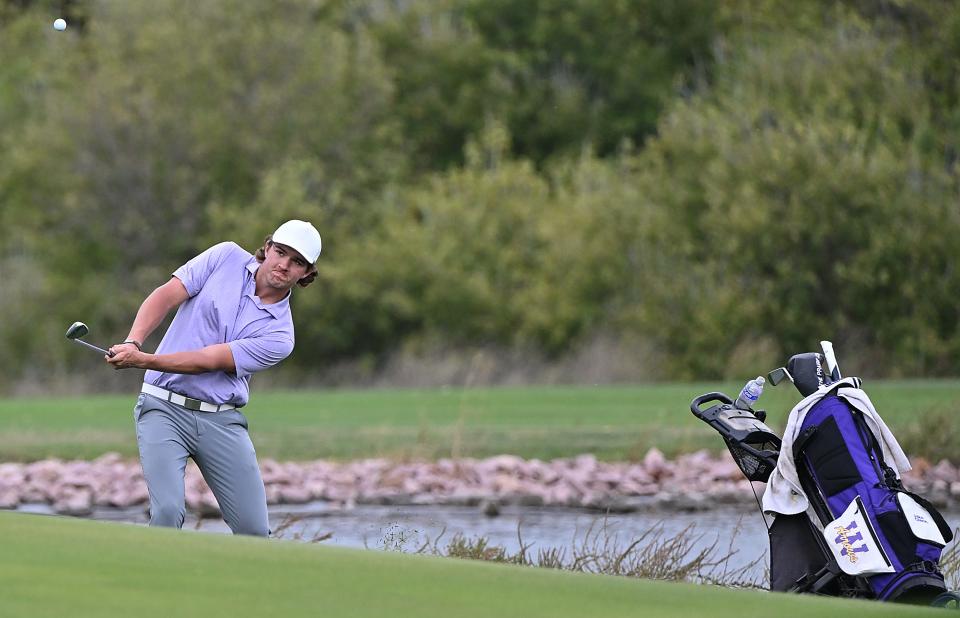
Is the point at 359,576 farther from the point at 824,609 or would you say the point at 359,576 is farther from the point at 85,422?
the point at 85,422

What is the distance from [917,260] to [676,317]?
13.0ft

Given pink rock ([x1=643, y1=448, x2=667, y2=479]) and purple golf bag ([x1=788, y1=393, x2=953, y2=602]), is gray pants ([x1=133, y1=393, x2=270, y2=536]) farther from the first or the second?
pink rock ([x1=643, y1=448, x2=667, y2=479])

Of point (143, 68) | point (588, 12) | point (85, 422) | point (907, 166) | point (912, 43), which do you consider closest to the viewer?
point (85, 422)

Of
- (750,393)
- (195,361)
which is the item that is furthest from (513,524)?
(195,361)

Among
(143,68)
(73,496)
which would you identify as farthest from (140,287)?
(73,496)

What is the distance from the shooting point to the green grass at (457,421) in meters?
18.0

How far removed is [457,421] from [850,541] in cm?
1407

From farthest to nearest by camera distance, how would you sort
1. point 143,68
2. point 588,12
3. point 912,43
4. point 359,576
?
point 588,12, point 143,68, point 912,43, point 359,576

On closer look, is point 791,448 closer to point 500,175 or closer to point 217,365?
point 217,365

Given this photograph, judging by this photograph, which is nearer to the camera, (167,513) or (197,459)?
(167,513)

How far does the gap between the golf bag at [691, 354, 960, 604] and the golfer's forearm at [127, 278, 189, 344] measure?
2392 millimetres

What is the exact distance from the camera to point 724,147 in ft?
98.3

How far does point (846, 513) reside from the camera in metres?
7.05

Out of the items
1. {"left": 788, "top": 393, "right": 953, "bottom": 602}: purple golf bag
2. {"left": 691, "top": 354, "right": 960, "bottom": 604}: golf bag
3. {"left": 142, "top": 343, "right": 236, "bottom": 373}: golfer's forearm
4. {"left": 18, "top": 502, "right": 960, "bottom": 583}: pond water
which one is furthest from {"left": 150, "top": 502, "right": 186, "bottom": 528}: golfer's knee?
{"left": 18, "top": 502, "right": 960, "bottom": 583}: pond water
